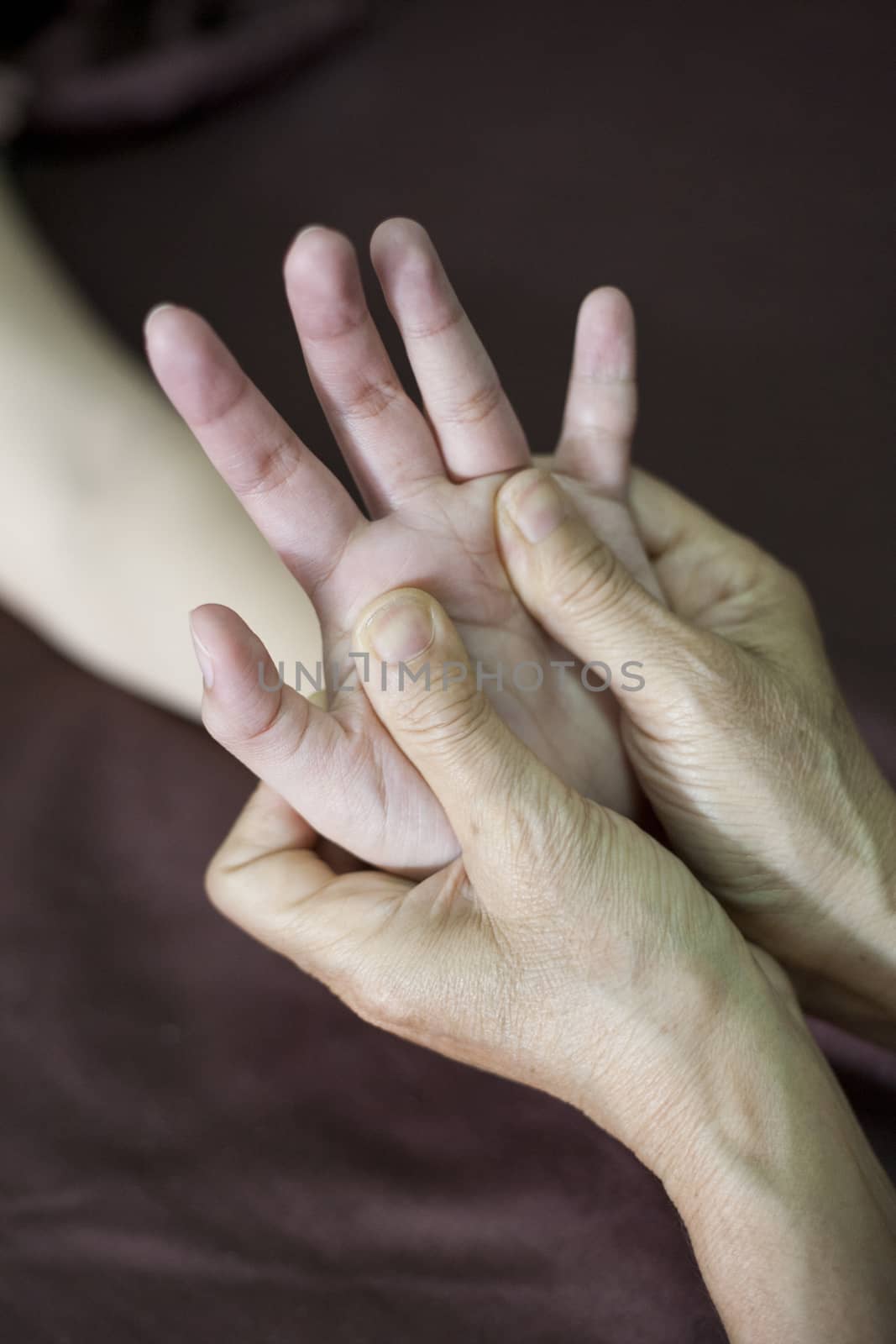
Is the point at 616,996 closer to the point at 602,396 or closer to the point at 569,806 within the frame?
the point at 569,806

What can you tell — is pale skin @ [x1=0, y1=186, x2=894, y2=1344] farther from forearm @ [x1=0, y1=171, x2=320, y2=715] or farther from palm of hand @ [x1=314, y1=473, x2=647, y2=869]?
forearm @ [x1=0, y1=171, x2=320, y2=715]

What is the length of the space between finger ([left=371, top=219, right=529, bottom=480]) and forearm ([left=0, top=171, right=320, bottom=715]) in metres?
0.19

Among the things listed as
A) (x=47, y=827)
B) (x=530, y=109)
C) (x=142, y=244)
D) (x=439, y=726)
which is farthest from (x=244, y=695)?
(x=530, y=109)

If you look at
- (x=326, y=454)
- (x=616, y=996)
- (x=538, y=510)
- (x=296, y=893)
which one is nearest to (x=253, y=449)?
(x=326, y=454)

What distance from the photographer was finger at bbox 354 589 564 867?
558 millimetres

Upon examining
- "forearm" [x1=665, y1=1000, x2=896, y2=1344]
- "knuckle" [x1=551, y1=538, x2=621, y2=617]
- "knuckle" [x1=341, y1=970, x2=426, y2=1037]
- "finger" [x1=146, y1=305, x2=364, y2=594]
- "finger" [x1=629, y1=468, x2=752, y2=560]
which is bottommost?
"forearm" [x1=665, y1=1000, x2=896, y2=1344]

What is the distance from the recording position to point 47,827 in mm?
804

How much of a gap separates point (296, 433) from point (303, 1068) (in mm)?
421

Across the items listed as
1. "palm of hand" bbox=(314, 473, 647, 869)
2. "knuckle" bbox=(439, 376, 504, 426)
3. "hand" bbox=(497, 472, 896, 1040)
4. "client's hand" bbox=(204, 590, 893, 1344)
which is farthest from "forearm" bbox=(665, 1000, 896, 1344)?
"knuckle" bbox=(439, 376, 504, 426)

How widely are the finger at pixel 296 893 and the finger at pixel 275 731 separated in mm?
27

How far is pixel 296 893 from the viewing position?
0.66 m

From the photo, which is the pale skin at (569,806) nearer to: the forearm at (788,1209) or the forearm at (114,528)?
the forearm at (788,1209)

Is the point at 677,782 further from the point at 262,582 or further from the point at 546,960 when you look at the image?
the point at 262,582

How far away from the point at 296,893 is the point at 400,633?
20 cm
